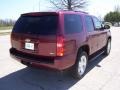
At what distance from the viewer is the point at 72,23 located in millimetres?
5410

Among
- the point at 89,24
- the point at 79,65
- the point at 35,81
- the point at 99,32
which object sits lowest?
the point at 35,81

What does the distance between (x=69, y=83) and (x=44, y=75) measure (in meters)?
0.95

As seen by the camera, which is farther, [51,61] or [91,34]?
[91,34]

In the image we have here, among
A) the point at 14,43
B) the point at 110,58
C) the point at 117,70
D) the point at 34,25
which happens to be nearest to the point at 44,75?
the point at 14,43

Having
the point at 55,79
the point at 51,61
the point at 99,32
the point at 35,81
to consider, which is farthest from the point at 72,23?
the point at 99,32

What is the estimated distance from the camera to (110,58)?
8766mm

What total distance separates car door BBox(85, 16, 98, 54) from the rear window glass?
1.60m

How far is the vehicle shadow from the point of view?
5226 millimetres

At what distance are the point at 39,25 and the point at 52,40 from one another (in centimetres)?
60

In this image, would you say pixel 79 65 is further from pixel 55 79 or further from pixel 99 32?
pixel 99 32

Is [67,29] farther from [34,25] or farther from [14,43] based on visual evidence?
[14,43]

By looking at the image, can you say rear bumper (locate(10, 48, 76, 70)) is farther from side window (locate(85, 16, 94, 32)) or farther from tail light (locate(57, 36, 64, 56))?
side window (locate(85, 16, 94, 32))

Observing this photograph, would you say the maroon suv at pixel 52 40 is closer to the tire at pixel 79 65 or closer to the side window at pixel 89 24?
the tire at pixel 79 65

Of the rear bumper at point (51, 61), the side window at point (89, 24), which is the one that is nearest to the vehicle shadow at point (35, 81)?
the rear bumper at point (51, 61)
